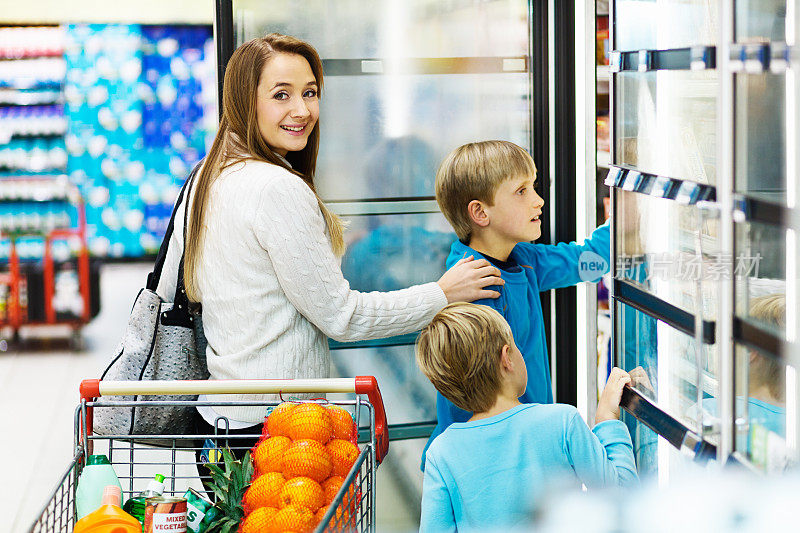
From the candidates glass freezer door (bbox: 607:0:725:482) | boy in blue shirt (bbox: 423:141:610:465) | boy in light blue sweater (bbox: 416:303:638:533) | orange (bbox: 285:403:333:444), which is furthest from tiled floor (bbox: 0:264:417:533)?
orange (bbox: 285:403:333:444)

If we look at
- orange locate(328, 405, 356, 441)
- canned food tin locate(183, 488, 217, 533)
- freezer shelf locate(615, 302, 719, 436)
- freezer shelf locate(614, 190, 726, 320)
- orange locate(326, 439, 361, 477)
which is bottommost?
canned food tin locate(183, 488, 217, 533)

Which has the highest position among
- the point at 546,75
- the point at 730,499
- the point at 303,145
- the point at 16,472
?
the point at 546,75

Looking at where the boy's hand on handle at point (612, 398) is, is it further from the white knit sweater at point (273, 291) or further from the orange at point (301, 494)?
the orange at point (301, 494)

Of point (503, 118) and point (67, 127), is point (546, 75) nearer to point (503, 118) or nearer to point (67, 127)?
point (503, 118)

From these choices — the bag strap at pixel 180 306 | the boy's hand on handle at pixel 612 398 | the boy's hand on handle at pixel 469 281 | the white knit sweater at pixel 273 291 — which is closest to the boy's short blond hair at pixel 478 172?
the boy's hand on handle at pixel 469 281

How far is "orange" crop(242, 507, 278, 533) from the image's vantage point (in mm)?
1404

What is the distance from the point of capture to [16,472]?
4152 millimetres

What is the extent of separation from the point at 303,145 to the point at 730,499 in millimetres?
1381

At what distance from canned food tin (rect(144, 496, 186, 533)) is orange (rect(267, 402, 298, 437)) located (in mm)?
220

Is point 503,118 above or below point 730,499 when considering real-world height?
above

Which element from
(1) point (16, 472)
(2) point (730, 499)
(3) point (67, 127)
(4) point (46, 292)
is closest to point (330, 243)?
(2) point (730, 499)

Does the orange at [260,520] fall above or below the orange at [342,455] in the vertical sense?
below

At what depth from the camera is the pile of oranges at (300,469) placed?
4.61 ft

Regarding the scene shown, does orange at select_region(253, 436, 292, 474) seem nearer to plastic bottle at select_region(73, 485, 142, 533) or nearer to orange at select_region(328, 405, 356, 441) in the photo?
orange at select_region(328, 405, 356, 441)
